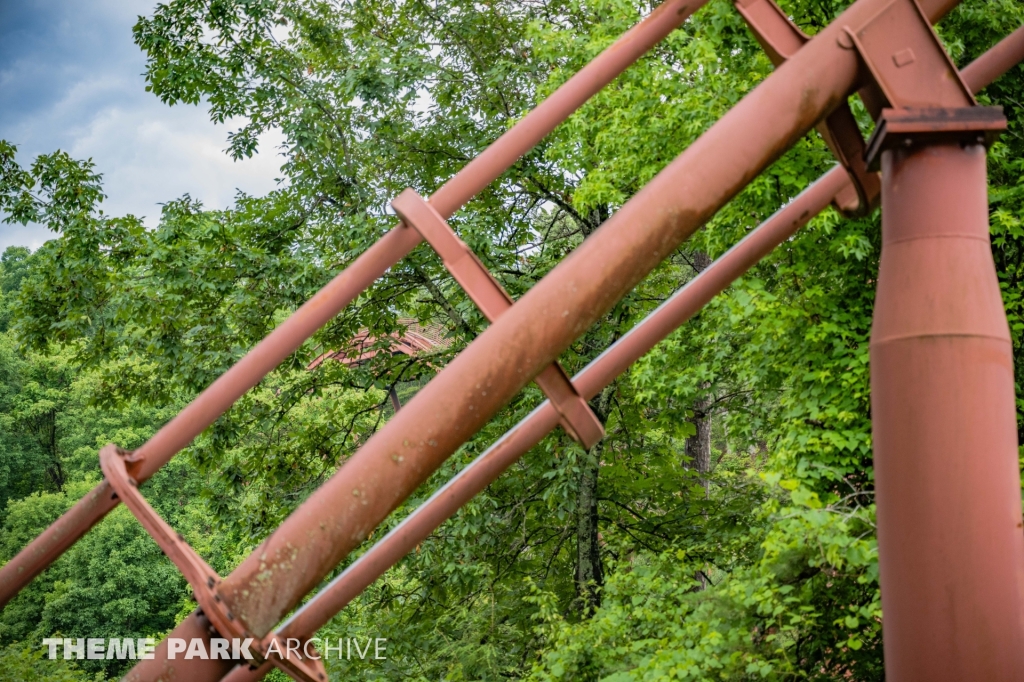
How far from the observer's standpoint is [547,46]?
31.9ft

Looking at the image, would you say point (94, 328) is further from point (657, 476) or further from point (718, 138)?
point (718, 138)

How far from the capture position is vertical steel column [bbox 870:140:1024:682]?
6.85ft

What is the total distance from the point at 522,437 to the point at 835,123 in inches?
51.0

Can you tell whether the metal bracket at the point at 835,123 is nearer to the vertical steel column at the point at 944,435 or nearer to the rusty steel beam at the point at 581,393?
the rusty steel beam at the point at 581,393

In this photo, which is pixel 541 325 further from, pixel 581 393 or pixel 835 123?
pixel 835 123

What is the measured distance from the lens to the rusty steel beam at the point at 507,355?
6.40 ft

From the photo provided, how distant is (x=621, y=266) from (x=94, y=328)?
1013cm

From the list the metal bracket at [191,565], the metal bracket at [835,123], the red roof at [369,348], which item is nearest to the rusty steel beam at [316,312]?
the metal bracket at [191,565]

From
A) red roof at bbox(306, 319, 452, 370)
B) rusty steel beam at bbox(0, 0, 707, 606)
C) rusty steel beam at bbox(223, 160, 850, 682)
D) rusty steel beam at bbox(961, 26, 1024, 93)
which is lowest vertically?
rusty steel beam at bbox(223, 160, 850, 682)

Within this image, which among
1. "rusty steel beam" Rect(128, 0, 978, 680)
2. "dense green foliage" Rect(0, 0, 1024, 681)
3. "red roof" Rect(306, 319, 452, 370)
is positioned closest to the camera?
"rusty steel beam" Rect(128, 0, 978, 680)

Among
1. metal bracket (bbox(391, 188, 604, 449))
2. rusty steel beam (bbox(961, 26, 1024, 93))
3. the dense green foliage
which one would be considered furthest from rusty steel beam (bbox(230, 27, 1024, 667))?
the dense green foliage

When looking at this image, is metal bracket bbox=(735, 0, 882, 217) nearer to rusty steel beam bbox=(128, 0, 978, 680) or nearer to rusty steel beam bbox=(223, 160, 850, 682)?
rusty steel beam bbox=(223, 160, 850, 682)

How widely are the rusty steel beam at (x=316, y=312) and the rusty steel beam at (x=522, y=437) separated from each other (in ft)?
1.79

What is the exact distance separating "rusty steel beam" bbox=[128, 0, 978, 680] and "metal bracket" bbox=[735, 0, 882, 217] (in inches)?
9.5
